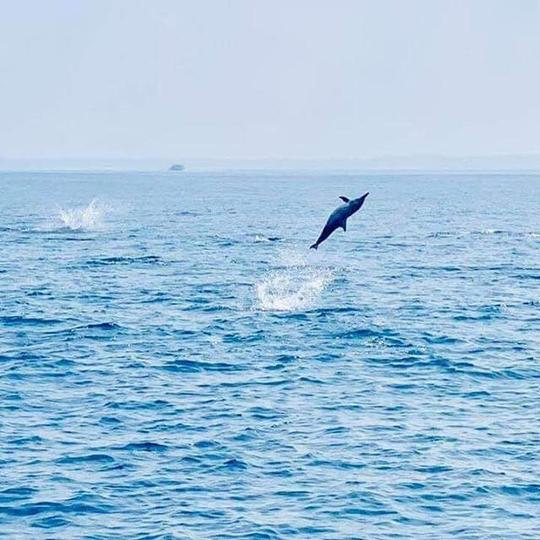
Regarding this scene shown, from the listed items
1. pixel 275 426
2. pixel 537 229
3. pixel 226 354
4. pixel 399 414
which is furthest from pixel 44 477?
pixel 537 229

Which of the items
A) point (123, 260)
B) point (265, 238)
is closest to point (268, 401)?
point (123, 260)

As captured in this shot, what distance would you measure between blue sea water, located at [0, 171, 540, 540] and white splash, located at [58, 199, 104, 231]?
3849 centimetres

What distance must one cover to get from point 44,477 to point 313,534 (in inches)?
289

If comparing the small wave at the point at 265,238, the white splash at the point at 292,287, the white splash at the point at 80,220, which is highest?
the white splash at the point at 292,287

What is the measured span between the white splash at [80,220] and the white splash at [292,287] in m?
39.6

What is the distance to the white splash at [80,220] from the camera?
368ft

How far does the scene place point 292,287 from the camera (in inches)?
2472

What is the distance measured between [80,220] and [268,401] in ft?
310

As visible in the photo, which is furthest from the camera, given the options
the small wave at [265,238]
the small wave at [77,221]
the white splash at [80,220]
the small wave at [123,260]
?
the white splash at [80,220]

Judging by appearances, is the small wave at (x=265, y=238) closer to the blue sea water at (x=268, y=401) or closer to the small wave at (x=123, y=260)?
the small wave at (x=123, y=260)

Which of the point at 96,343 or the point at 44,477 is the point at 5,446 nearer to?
the point at 44,477

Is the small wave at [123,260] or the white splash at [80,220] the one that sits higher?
the small wave at [123,260]

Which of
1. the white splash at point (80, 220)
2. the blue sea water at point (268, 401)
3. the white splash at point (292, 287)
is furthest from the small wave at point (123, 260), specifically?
the white splash at point (80, 220)

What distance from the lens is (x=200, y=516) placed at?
26.3 m
